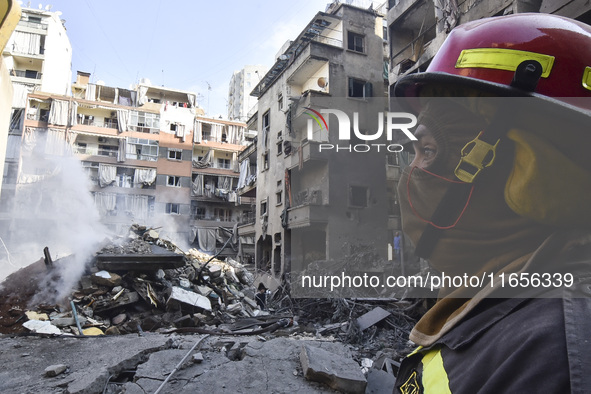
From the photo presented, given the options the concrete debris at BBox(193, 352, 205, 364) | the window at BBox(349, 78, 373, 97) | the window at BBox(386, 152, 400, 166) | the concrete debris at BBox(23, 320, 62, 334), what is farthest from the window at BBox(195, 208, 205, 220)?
the concrete debris at BBox(193, 352, 205, 364)

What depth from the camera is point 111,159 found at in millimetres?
35031

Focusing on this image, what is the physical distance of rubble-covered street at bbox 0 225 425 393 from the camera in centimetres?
429

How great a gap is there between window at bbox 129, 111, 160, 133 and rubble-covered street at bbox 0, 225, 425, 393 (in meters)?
24.8

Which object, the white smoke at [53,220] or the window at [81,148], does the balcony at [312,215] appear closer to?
the white smoke at [53,220]

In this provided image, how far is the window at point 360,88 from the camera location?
2238 cm

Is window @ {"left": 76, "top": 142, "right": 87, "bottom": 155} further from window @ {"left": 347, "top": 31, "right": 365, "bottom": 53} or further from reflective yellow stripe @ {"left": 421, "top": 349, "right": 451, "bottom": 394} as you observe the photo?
reflective yellow stripe @ {"left": 421, "top": 349, "right": 451, "bottom": 394}

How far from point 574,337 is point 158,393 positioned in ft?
13.7

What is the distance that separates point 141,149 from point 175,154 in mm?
3282

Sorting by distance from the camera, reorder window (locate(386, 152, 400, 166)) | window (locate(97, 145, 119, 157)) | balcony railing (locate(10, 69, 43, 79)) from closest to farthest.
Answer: window (locate(386, 152, 400, 166))
balcony railing (locate(10, 69, 43, 79))
window (locate(97, 145, 119, 157))

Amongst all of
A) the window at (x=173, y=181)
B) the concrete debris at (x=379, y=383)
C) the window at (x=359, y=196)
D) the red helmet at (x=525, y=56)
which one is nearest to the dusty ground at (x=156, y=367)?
the concrete debris at (x=379, y=383)

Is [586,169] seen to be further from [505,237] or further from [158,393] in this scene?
[158,393]

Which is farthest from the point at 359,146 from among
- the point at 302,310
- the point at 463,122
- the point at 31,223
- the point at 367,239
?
the point at 31,223

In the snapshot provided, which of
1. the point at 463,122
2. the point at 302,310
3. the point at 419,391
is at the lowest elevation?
the point at 302,310

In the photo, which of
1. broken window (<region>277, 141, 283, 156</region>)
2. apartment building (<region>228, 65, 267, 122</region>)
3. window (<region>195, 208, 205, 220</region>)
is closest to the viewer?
broken window (<region>277, 141, 283, 156</region>)
